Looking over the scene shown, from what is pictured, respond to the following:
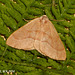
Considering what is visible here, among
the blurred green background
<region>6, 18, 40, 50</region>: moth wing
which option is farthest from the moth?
the blurred green background

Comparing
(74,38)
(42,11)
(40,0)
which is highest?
(40,0)

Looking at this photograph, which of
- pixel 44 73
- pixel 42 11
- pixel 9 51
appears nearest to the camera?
pixel 44 73

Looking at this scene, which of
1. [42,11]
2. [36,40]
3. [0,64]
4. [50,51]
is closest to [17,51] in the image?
[0,64]

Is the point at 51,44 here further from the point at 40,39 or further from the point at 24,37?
the point at 24,37

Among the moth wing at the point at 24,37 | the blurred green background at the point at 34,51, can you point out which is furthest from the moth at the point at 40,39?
the blurred green background at the point at 34,51

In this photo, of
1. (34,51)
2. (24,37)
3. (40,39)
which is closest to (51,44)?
(40,39)

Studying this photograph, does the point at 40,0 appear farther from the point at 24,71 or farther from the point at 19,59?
the point at 24,71
